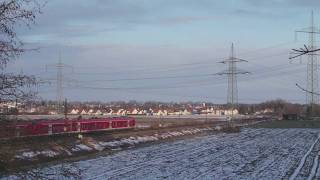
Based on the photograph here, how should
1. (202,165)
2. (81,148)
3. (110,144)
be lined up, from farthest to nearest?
(110,144) < (81,148) < (202,165)

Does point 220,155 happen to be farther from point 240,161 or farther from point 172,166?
point 172,166

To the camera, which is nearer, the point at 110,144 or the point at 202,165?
A: the point at 202,165

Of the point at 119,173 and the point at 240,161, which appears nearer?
the point at 119,173

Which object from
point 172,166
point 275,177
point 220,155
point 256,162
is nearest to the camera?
point 275,177

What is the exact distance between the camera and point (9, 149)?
8195 mm

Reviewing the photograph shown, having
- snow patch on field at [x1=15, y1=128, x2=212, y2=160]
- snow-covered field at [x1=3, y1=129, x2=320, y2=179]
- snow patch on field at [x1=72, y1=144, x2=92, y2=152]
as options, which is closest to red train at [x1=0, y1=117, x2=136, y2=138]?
snow patch on field at [x1=72, y1=144, x2=92, y2=152]

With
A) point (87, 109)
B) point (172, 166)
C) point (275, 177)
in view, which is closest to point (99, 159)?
point (172, 166)

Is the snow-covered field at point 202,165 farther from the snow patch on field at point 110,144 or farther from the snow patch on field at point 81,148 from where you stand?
the snow patch on field at point 81,148

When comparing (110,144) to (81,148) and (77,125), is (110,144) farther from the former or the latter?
(77,125)

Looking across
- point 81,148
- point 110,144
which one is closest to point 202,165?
point 81,148

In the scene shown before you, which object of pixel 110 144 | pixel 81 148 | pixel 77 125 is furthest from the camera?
pixel 77 125

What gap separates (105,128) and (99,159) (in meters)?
38.0

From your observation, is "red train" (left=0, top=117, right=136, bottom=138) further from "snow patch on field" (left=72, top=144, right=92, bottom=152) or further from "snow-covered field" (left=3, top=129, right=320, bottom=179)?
"snow-covered field" (left=3, top=129, right=320, bottom=179)

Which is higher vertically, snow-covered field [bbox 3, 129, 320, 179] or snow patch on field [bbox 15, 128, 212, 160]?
snow patch on field [bbox 15, 128, 212, 160]
